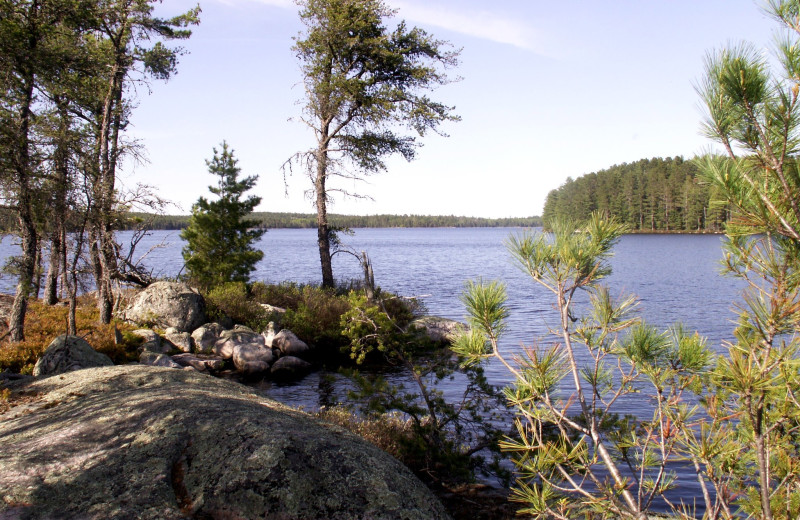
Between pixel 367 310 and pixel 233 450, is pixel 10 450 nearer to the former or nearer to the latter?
pixel 233 450

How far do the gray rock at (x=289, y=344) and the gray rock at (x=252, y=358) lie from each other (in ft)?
2.48

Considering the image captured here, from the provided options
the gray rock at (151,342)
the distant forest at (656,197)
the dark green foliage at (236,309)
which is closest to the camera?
the gray rock at (151,342)

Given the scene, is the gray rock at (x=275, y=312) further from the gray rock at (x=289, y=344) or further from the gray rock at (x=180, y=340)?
the gray rock at (x=180, y=340)

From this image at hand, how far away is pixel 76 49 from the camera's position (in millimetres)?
12609

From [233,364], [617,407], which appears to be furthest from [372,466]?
[233,364]

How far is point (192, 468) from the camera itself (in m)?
3.96

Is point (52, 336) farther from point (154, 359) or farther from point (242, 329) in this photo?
point (242, 329)

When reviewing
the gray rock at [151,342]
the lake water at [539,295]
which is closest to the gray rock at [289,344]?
the lake water at [539,295]

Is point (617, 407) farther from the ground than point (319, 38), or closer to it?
closer to it

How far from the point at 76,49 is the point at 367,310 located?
10.2 metres

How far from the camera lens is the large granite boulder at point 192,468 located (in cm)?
360

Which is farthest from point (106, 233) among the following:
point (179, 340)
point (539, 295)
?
point (539, 295)

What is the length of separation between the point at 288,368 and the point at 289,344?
4.52ft

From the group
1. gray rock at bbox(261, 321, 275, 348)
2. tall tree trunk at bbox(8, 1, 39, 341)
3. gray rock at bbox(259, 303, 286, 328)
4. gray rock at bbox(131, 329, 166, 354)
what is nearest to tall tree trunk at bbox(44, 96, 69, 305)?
tall tree trunk at bbox(8, 1, 39, 341)
